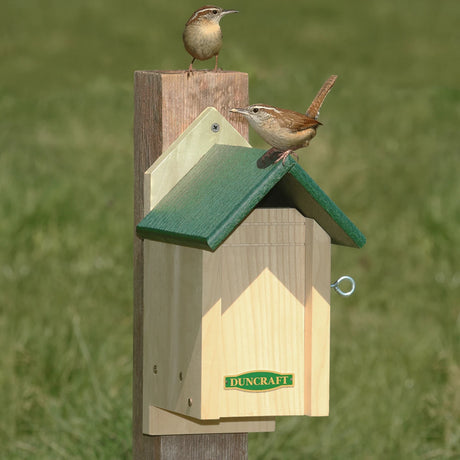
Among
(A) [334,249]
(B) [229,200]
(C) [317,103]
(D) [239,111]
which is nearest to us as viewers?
(B) [229,200]

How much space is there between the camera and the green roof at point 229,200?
378cm

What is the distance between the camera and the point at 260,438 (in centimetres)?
595

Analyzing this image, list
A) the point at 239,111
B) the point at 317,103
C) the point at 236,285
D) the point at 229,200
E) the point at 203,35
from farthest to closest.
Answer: the point at 317,103 < the point at 203,35 < the point at 239,111 < the point at 236,285 < the point at 229,200

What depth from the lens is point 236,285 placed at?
4.02 meters

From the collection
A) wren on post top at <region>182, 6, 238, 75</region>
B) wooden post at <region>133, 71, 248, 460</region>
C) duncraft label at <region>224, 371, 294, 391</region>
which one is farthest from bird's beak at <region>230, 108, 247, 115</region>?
duncraft label at <region>224, 371, 294, 391</region>

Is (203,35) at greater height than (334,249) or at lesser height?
lesser

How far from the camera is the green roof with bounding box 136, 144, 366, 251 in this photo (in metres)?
3.78

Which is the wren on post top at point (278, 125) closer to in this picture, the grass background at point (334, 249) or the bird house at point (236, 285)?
the bird house at point (236, 285)

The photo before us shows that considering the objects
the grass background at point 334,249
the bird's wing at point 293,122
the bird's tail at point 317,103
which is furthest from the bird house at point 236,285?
the grass background at point 334,249

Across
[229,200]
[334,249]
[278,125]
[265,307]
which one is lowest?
[265,307]

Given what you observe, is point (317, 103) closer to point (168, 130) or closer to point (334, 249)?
point (168, 130)

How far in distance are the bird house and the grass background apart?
1584 mm

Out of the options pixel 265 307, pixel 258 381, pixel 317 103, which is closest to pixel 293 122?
pixel 317 103

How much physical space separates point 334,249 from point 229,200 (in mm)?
5851
